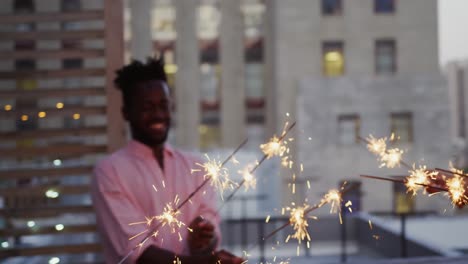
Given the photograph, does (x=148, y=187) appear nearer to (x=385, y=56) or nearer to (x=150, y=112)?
(x=150, y=112)

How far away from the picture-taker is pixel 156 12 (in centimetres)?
2802

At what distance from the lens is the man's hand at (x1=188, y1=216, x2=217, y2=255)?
9.61ft

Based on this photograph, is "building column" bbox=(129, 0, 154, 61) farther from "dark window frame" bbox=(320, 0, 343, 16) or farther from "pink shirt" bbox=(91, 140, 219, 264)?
"pink shirt" bbox=(91, 140, 219, 264)

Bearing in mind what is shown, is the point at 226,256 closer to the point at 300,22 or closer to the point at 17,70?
the point at 17,70

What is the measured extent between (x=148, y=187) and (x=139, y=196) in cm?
7

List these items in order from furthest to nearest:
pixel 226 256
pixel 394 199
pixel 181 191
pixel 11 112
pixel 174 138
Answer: pixel 174 138, pixel 394 199, pixel 11 112, pixel 181 191, pixel 226 256

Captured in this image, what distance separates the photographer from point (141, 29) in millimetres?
27656

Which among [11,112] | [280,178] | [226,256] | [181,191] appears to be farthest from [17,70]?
[280,178]

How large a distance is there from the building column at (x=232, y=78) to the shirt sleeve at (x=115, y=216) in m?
24.8

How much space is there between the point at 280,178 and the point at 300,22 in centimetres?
639

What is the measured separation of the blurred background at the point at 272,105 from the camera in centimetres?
452

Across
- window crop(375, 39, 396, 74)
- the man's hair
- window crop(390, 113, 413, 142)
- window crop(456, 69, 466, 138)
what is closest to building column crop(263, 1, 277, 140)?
window crop(375, 39, 396, 74)

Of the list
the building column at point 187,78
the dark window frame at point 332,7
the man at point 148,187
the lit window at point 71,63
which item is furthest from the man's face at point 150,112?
the building column at point 187,78

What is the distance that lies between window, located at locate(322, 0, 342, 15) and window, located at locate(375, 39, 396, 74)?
2.10 metres
